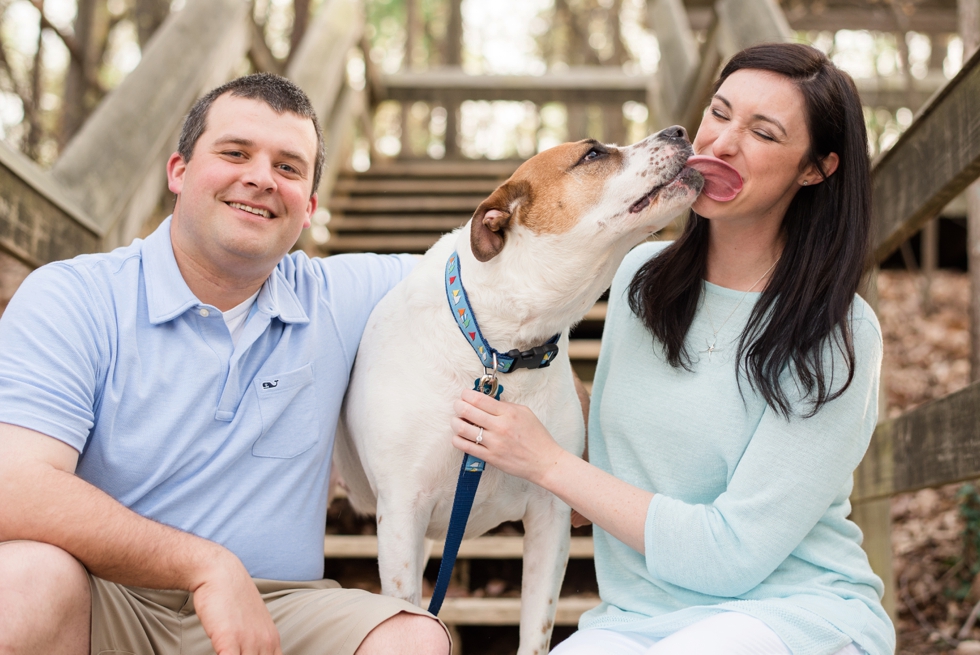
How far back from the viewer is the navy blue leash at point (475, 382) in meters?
1.90

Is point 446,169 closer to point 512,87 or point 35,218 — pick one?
point 512,87

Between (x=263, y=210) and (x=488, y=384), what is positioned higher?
(x=263, y=210)

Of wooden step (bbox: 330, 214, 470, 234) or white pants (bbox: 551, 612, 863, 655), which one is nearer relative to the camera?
white pants (bbox: 551, 612, 863, 655)

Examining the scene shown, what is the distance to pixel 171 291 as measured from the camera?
1.82m

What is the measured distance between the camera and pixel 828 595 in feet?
5.45

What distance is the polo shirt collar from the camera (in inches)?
71.0

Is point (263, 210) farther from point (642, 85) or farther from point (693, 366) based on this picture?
point (642, 85)

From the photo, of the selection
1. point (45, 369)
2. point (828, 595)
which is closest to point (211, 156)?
point (45, 369)

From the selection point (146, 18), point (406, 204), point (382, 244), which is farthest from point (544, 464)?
point (146, 18)

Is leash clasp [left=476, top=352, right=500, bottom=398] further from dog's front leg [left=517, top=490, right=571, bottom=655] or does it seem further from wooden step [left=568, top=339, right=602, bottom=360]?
wooden step [left=568, top=339, right=602, bottom=360]

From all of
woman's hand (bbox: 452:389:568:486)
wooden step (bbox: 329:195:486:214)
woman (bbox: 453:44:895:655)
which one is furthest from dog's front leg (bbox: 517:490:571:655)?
wooden step (bbox: 329:195:486:214)

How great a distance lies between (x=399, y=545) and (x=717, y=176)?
1.10 meters

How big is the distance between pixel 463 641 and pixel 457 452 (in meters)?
1.27

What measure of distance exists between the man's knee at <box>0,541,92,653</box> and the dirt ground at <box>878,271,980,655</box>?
254cm
